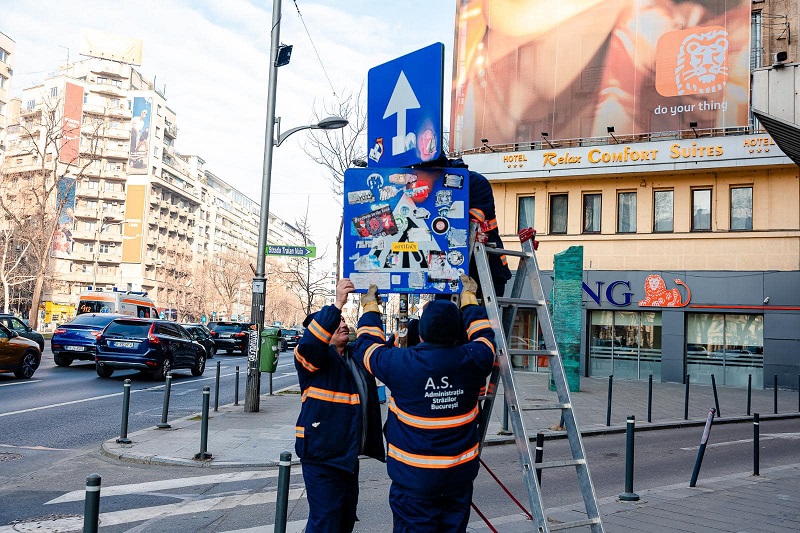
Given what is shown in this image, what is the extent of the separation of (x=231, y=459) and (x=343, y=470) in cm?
549

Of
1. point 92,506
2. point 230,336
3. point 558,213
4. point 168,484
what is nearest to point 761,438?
point 168,484

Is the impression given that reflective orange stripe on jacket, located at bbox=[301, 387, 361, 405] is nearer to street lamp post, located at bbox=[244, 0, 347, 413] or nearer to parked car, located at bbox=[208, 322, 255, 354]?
street lamp post, located at bbox=[244, 0, 347, 413]

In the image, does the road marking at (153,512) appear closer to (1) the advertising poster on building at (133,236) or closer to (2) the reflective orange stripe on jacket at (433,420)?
(2) the reflective orange stripe on jacket at (433,420)

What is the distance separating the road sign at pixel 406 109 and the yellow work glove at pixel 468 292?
30.7 inches

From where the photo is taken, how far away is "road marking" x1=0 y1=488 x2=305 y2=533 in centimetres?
595

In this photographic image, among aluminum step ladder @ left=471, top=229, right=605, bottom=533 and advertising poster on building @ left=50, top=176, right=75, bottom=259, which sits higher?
advertising poster on building @ left=50, top=176, right=75, bottom=259

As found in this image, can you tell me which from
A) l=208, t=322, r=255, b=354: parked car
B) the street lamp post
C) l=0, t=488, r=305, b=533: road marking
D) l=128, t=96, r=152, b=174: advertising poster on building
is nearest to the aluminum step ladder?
l=0, t=488, r=305, b=533: road marking

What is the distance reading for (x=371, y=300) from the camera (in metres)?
4.27

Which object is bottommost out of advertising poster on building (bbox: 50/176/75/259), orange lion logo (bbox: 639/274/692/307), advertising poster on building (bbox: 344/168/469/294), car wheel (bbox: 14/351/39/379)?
car wheel (bbox: 14/351/39/379)

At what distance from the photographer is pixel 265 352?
1341cm

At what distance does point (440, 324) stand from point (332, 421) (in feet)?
3.58

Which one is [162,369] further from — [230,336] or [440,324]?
[230,336]

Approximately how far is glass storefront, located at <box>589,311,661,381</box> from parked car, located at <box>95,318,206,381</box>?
628 inches

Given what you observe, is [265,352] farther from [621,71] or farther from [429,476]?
[621,71]
